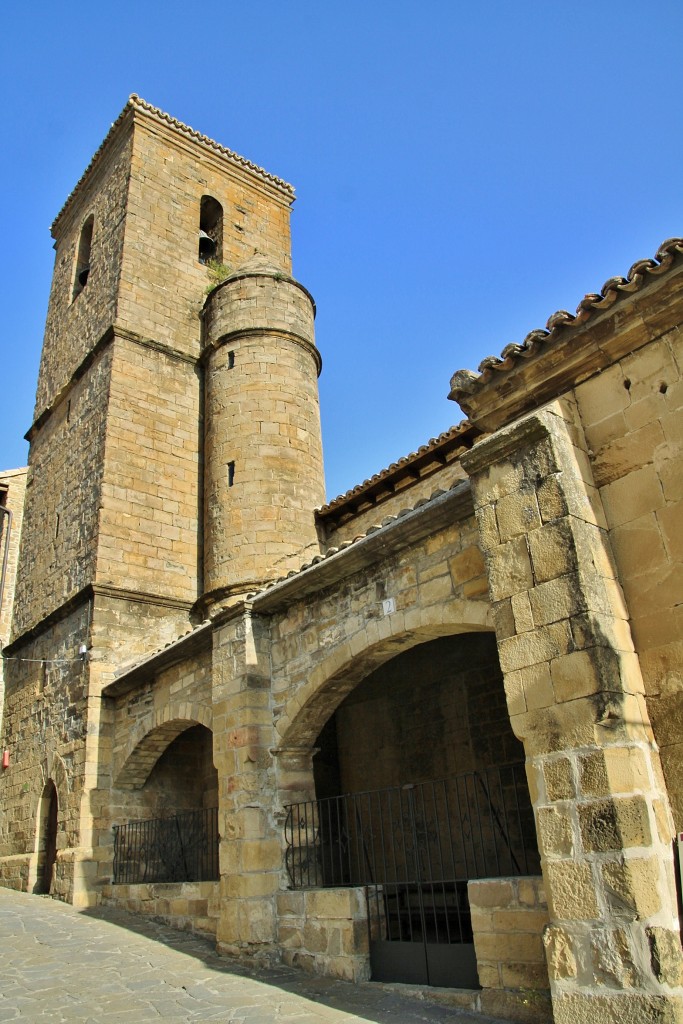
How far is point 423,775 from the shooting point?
932 cm

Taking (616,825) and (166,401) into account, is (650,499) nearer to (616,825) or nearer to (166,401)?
(616,825)

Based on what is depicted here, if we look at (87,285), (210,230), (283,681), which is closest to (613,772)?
(283,681)

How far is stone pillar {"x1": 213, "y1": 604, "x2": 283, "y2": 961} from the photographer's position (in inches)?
276

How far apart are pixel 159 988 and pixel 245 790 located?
176cm

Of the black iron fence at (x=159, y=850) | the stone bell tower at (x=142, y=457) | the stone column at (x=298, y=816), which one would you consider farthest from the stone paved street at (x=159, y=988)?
the stone bell tower at (x=142, y=457)

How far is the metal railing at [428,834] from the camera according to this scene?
6.34 metres

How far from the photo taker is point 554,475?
482 centimetres

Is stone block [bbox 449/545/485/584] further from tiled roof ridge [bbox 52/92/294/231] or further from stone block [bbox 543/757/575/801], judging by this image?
tiled roof ridge [bbox 52/92/294/231]

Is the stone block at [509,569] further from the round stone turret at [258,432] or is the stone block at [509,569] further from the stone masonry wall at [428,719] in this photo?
the round stone turret at [258,432]

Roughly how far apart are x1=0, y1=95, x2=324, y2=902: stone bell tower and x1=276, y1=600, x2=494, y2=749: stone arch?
460 centimetres

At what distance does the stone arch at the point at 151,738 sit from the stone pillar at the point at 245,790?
1205 mm

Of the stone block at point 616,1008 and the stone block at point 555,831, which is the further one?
the stone block at point 555,831

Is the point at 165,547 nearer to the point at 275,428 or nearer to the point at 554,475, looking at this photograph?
the point at 275,428

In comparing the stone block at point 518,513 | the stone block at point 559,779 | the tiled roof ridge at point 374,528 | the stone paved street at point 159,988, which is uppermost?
the tiled roof ridge at point 374,528
